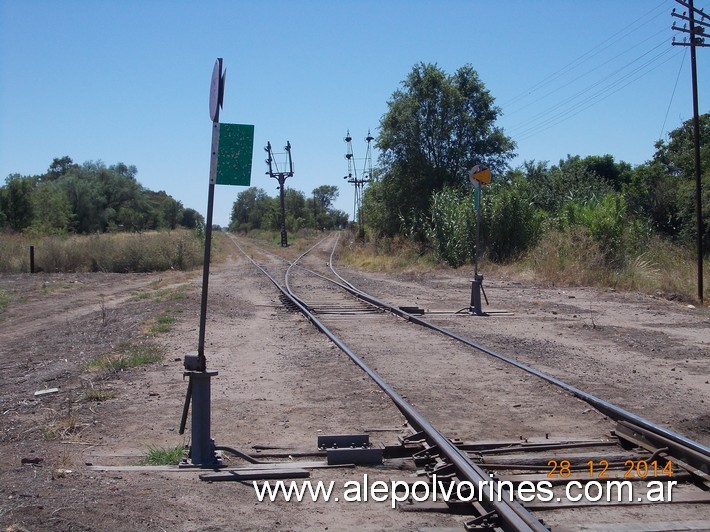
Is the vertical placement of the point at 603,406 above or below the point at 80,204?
below

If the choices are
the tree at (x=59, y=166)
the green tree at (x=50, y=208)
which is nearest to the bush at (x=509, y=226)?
the green tree at (x=50, y=208)

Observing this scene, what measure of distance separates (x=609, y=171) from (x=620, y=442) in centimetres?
6867

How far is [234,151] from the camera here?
6.00 m

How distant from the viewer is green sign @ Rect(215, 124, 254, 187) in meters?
6.00

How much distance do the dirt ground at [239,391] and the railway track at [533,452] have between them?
0.20 meters

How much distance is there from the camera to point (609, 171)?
7025 centimetres

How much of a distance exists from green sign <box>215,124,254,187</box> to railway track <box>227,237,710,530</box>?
8.38 ft

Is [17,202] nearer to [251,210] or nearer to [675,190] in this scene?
[675,190]

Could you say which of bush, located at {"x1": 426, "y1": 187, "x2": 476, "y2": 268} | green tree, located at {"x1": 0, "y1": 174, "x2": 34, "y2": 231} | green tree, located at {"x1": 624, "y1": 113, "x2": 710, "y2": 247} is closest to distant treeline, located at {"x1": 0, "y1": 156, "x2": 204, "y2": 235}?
green tree, located at {"x1": 0, "y1": 174, "x2": 34, "y2": 231}

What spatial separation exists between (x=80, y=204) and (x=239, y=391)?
233 ft

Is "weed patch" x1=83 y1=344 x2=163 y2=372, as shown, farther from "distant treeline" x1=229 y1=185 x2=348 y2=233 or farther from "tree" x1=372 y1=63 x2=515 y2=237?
"distant treeline" x1=229 y1=185 x2=348 y2=233

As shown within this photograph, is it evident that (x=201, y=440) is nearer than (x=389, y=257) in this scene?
Yes

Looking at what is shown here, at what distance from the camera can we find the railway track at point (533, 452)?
4.56 meters

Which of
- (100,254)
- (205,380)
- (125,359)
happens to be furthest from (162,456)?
(100,254)
